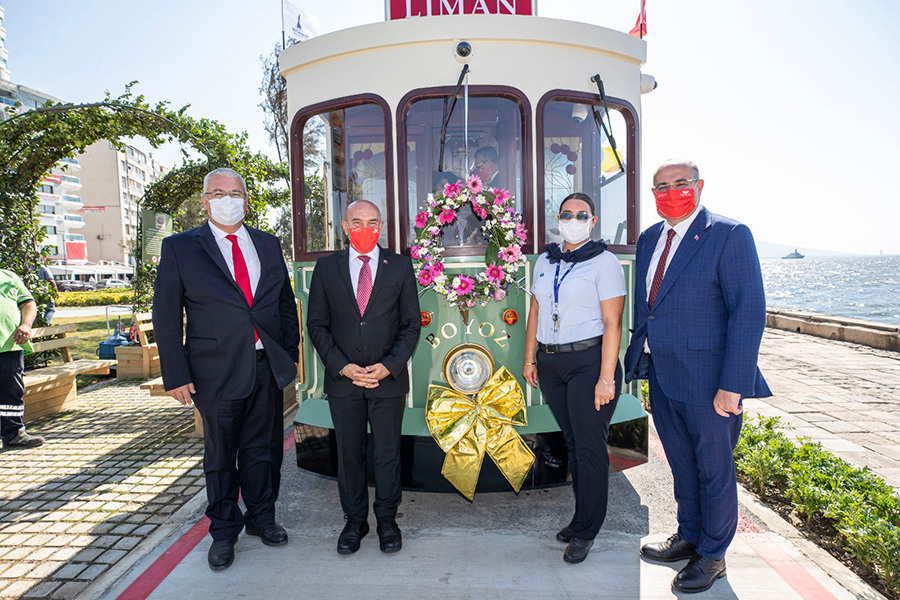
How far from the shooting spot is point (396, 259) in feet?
10.3

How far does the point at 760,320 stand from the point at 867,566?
5.23 ft

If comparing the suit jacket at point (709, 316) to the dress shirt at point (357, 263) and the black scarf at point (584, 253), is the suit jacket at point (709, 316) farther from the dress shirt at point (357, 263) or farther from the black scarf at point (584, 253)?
the dress shirt at point (357, 263)

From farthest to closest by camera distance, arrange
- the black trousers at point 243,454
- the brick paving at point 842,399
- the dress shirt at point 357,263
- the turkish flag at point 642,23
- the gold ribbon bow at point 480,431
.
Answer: the brick paving at point 842,399 → the turkish flag at point 642,23 → the gold ribbon bow at point 480,431 → the dress shirt at point 357,263 → the black trousers at point 243,454

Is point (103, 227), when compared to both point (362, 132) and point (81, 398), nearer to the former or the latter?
point (81, 398)

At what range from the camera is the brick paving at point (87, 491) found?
3152 millimetres

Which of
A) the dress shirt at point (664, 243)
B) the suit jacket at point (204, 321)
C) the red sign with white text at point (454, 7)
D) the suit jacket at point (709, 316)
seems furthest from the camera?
the red sign with white text at point (454, 7)

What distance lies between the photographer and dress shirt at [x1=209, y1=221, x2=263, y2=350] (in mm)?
3133

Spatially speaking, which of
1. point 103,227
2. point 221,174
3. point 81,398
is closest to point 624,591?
point 221,174

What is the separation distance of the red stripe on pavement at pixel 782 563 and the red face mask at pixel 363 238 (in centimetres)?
281

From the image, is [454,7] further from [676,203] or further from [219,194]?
[676,203]

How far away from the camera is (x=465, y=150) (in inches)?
142

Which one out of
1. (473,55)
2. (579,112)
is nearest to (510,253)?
(579,112)

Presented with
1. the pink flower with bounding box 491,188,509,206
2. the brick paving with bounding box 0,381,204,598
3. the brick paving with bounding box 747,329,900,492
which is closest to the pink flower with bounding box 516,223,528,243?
the pink flower with bounding box 491,188,509,206

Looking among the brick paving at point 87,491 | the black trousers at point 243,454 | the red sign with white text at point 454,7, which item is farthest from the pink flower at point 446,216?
the brick paving at point 87,491
